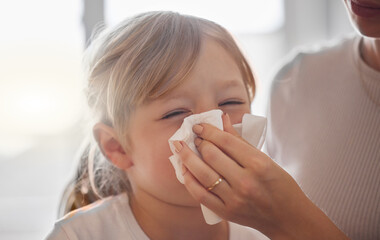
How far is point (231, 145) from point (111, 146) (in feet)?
1.46

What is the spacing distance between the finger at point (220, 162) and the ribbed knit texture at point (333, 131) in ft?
1.66

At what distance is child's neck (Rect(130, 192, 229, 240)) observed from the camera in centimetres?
114

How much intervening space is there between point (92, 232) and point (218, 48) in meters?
0.59

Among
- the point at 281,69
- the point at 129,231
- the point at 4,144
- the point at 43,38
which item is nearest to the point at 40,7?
the point at 43,38

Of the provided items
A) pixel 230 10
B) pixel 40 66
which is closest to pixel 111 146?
pixel 230 10

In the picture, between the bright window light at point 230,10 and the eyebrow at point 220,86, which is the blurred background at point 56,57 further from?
the eyebrow at point 220,86

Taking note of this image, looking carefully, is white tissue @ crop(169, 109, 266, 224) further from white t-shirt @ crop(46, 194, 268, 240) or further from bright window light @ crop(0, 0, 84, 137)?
bright window light @ crop(0, 0, 84, 137)

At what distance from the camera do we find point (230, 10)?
8.69 feet

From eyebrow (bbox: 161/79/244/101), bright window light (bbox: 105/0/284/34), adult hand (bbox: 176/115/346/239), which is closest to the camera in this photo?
adult hand (bbox: 176/115/346/239)

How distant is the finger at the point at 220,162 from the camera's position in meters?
0.80

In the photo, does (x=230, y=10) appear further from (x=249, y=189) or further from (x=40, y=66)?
(x=249, y=189)

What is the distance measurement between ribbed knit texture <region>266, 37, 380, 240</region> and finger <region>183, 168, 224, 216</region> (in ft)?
1.59

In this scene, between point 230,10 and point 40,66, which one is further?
point 40,66

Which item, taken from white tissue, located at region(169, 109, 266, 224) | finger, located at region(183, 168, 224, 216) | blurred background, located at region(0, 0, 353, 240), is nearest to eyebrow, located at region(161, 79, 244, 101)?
white tissue, located at region(169, 109, 266, 224)
